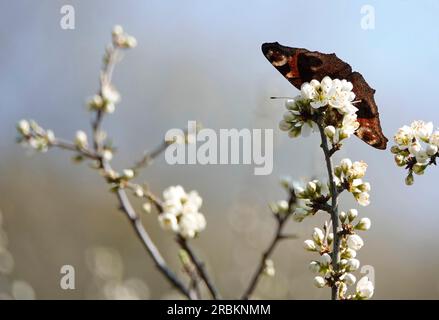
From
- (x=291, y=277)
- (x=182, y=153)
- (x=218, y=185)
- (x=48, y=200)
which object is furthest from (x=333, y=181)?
(x=48, y=200)


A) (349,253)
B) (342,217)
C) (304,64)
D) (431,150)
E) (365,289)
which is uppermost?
(304,64)

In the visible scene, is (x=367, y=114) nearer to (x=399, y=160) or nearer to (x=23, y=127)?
(x=399, y=160)

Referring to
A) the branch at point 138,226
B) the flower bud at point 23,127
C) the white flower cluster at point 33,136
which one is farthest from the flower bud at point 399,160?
the flower bud at point 23,127

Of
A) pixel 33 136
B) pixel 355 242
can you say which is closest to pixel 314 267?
pixel 355 242

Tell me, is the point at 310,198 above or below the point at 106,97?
below

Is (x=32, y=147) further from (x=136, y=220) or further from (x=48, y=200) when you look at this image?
(x=48, y=200)

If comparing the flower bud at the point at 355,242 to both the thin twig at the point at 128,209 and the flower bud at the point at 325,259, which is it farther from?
the thin twig at the point at 128,209

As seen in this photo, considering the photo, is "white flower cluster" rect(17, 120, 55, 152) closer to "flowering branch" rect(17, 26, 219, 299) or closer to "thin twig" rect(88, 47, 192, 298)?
"flowering branch" rect(17, 26, 219, 299)
